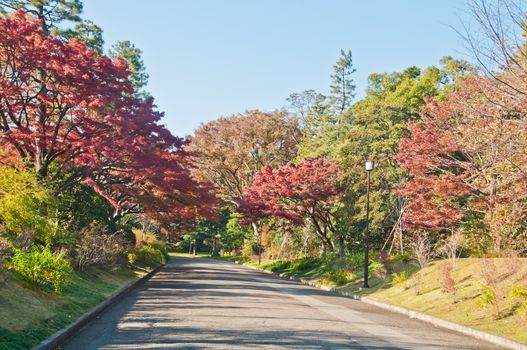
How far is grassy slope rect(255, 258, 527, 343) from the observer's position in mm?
12064

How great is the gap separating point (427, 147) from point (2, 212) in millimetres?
17796

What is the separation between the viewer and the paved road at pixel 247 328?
8797 millimetres

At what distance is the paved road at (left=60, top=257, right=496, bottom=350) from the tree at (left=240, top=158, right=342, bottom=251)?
14983 mm

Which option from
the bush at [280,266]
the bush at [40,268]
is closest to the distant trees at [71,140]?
the bush at [40,268]

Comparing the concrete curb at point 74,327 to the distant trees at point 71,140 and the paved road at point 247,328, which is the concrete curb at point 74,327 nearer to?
the paved road at point 247,328

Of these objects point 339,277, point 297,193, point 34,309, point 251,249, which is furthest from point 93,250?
point 251,249

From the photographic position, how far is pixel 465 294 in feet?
50.8

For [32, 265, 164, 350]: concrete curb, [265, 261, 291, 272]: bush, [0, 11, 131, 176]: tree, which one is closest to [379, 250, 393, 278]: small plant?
[32, 265, 164, 350]: concrete curb

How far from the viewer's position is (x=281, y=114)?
51625 mm

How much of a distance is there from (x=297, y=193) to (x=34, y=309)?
2286 cm

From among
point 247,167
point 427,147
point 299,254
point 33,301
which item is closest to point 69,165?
point 33,301

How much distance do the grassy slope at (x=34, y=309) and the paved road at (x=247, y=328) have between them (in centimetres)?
49

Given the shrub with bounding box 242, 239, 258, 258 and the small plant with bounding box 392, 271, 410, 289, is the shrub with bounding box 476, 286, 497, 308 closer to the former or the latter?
the small plant with bounding box 392, 271, 410, 289

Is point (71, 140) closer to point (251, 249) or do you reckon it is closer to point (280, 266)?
point (280, 266)
